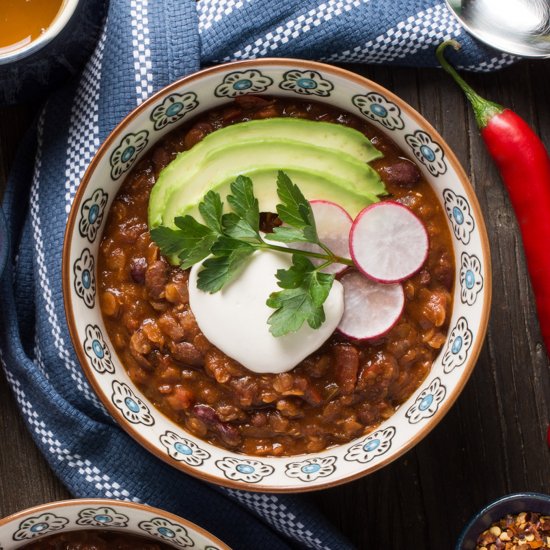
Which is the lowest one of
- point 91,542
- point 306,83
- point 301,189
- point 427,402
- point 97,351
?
point 91,542

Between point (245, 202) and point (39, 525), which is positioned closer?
point (245, 202)

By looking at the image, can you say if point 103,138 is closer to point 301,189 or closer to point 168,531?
point 301,189

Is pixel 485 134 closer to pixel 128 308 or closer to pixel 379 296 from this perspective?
pixel 379 296

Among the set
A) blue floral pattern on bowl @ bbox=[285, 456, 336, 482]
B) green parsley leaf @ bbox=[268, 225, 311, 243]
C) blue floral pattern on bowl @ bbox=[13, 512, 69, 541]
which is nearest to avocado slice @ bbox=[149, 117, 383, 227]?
green parsley leaf @ bbox=[268, 225, 311, 243]

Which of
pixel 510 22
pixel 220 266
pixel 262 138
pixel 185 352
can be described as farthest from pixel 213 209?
pixel 510 22

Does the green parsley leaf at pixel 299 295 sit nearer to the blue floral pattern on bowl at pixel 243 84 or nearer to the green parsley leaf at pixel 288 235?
the green parsley leaf at pixel 288 235

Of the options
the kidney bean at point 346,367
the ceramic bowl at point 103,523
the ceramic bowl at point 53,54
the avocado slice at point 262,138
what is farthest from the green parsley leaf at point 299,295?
the ceramic bowl at point 53,54

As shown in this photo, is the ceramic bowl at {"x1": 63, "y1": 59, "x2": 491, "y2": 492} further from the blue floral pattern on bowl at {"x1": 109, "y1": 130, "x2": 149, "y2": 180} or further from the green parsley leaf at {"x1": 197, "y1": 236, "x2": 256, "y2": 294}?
the green parsley leaf at {"x1": 197, "y1": 236, "x2": 256, "y2": 294}
